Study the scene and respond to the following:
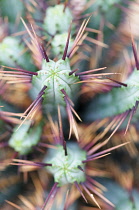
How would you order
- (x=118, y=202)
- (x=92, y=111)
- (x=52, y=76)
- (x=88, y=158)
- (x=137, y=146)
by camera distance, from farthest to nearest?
(x=137, y=146) < (x=92, y=111) < (x=118, y=202) < (x=88, y=158) < (x=52, y=76)

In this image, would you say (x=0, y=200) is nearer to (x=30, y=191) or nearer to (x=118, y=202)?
(x=30, y=191)

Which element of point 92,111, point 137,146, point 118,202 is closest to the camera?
point 118,202

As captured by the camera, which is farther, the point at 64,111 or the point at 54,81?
the point at 64,111

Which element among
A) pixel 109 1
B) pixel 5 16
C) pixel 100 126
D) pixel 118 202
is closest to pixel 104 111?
pixel 100 126

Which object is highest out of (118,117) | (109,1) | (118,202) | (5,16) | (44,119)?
(5,16)

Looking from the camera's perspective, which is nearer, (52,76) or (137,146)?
(52,76)

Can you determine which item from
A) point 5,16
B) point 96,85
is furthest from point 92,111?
point 5,16

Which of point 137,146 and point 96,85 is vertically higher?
point 96,85
